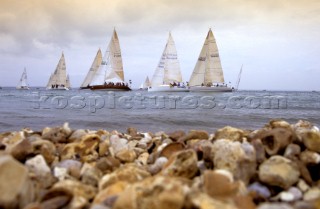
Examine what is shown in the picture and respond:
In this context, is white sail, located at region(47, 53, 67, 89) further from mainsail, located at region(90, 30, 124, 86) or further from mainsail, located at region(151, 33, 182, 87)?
mainsail, located at region(151, 33, 182, 87)

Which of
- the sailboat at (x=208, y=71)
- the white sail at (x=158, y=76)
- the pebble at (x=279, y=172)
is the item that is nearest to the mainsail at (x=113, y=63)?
the white sail at (x=158, y=76)

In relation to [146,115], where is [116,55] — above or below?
above

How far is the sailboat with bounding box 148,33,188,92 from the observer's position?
48.7m

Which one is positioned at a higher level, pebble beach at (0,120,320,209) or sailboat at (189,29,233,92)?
sailboat at (189,29,233,92)

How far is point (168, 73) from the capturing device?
163ft

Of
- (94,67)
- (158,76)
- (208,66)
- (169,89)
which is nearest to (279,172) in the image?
(208,66)

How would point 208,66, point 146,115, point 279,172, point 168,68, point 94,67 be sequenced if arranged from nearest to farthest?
point 279,172
point 146,115
point 208,66
point 168,68
point 94,67

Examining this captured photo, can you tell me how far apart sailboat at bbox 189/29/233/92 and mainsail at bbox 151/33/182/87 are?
8.61ft

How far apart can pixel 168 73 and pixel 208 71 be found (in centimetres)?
609

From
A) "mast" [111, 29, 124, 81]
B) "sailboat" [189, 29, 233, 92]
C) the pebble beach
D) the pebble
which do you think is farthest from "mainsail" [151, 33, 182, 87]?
the pebble

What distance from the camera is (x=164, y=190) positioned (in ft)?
7.97

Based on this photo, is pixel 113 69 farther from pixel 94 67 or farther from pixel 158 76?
pixel 94 67

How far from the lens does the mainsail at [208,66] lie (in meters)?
45.3

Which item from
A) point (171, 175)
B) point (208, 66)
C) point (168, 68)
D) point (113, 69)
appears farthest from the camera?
point (113, 69)
